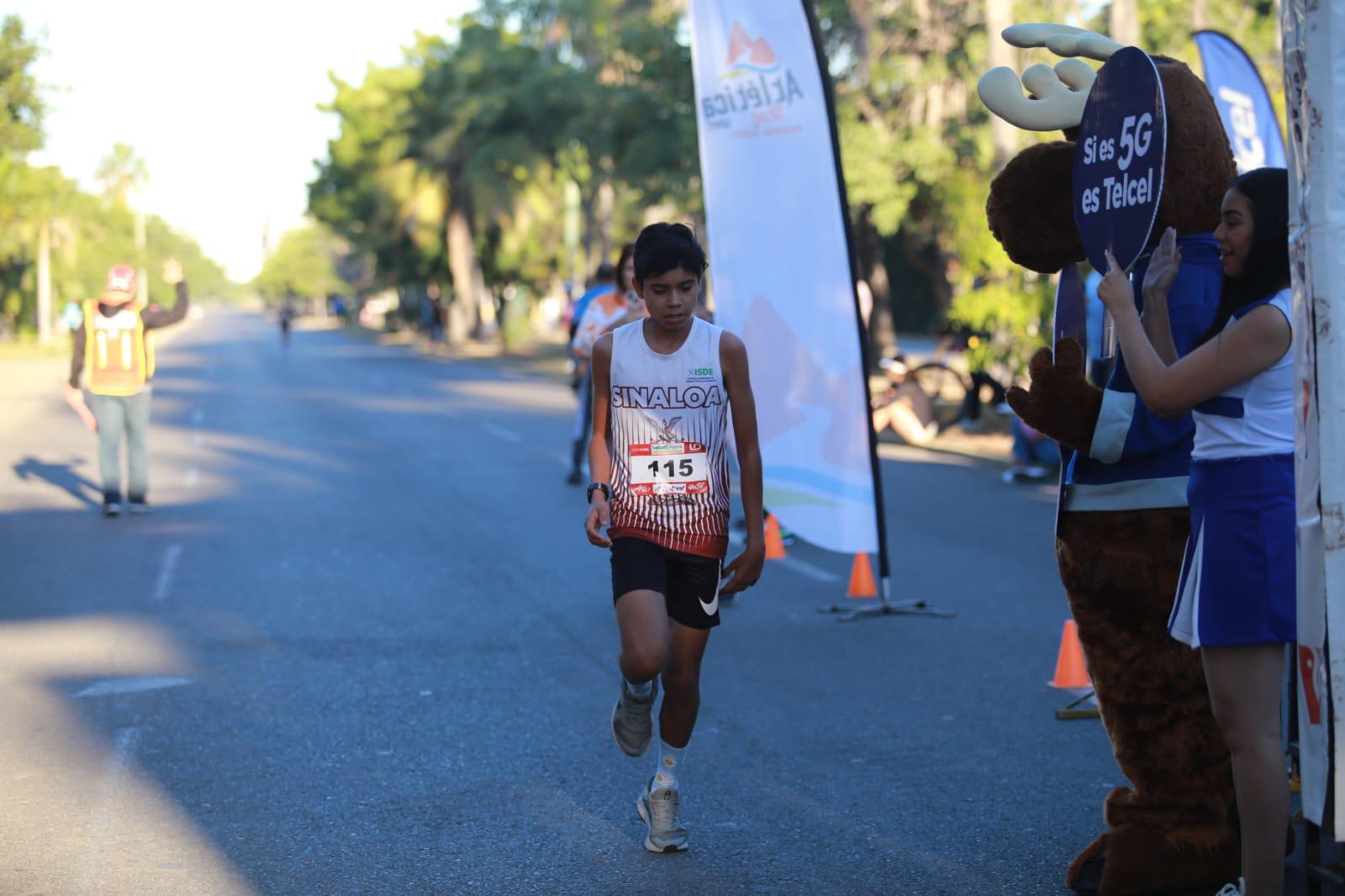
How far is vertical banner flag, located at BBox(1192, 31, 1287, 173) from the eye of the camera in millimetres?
11391

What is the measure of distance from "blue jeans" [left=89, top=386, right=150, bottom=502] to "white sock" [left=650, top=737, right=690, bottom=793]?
8.37 meters

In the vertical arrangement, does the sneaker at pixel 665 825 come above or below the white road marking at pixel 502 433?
above

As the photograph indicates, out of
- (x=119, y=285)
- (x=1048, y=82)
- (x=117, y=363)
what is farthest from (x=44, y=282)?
(x=1048, y=82)

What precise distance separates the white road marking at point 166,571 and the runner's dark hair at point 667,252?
544cm

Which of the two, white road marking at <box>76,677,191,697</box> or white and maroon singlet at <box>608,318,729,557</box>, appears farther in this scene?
white road marking at <box>76,677,191,697</box>

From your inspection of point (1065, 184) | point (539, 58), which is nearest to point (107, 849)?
point (1065, 184)

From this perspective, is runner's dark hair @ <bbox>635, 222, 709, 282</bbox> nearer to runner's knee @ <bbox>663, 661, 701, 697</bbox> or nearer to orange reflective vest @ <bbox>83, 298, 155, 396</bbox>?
runner's knee @ <bbox>663, 661, 701, 697</bbox>

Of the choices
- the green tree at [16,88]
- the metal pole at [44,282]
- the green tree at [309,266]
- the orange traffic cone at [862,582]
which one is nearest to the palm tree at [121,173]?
the green tree at [309,266]

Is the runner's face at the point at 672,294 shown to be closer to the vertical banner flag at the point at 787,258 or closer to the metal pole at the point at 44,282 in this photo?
the vertical banner flag at the point at 787,258

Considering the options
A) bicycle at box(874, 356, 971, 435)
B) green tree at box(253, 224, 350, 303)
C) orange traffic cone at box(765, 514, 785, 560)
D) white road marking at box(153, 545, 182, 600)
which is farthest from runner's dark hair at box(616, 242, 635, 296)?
green tree at box(253, 224, 350, 303)

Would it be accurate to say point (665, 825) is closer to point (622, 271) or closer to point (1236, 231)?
point (1236, 231)

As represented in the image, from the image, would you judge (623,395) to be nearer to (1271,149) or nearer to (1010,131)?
(1271,149)

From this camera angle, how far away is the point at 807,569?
9.98 m

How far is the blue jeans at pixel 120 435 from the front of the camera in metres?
12.2
